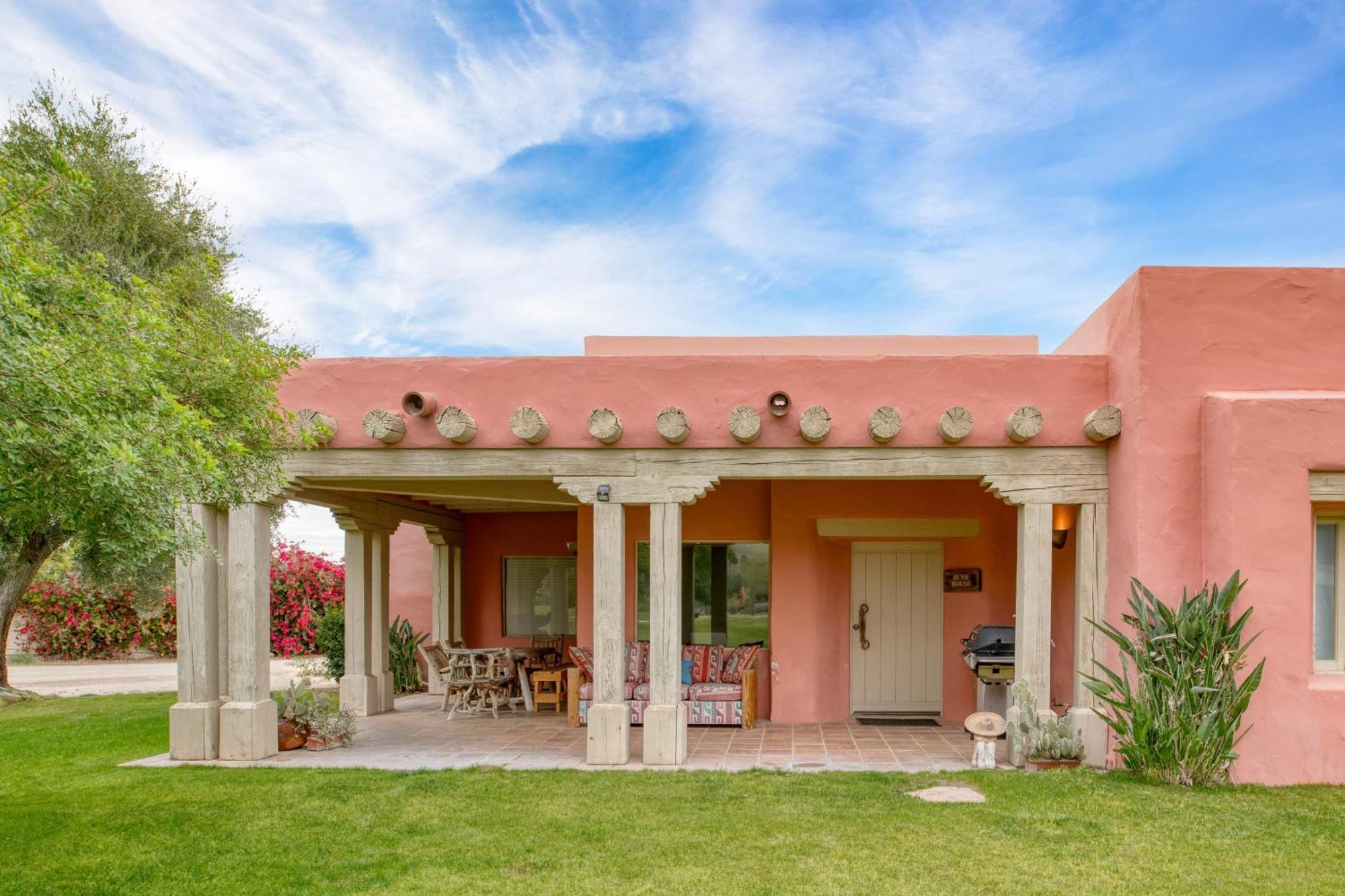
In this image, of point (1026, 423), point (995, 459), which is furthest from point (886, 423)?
point (1026, 423)

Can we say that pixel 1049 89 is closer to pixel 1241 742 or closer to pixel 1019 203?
pixel 1019 203

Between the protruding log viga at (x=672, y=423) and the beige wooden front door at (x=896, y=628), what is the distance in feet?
12.8

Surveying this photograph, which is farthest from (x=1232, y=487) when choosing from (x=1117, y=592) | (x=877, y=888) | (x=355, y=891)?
(x=355, y=891)

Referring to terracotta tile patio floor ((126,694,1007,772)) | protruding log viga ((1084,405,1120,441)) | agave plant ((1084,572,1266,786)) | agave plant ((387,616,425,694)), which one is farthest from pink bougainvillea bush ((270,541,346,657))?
agave plant ((1084,572,1266,786))

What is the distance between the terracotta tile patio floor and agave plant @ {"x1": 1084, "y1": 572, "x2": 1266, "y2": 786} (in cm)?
125

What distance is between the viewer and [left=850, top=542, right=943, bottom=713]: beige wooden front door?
10359 millimetres

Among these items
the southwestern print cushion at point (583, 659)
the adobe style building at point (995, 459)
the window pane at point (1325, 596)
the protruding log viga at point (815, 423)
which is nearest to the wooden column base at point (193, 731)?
the adobe style building at point (995, 459)

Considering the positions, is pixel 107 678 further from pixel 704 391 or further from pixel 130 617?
pixel 704 391

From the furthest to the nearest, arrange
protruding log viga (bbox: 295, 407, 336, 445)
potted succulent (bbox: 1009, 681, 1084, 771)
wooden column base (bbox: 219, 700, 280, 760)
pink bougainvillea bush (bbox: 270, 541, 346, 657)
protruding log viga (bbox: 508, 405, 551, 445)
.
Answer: pink bougainvillea bush (bbox: 270, 541, 346, 657) → wooden column base (bbox: 219, 700, 280, 760) → protruding log viga (bbox: 508, 405, 551, 445) → potted succulent (bbox: 1009, 681, 1084, 771) → protruding log viga (bbox: 295, 407, 336, 445)

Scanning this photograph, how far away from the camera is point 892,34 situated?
11.4 metres

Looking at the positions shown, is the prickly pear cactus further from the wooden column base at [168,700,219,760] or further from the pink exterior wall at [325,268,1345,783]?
the wooden column base at [168,700,219,760]

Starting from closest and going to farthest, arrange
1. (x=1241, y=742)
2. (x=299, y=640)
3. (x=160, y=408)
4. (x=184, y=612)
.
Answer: (x=160, y=408) → (x=1241, y=742) → (x=184, y=612) → (x=299, y=640)

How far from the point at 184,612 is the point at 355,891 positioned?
4.08 metres

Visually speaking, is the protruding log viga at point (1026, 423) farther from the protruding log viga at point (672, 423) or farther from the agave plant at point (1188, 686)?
the protruding log viga at point (672, 423)
